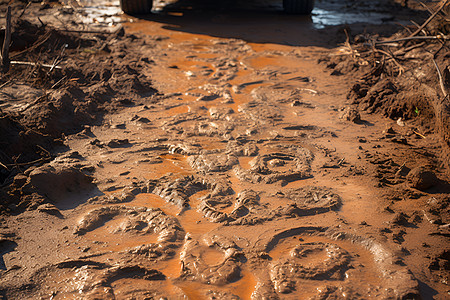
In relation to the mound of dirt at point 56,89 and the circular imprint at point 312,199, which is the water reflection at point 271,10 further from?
the circular imprint at point 312,199

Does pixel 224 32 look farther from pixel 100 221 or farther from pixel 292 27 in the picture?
pixel 100 221

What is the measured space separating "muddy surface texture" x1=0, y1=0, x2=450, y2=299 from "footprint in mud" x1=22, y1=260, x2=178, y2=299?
11 millimetres

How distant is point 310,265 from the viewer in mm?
2686

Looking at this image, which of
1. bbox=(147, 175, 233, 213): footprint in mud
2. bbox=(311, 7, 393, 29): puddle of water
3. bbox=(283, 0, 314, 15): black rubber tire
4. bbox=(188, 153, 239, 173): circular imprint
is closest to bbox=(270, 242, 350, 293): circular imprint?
bbox=(147, 175, 233, 213): footprint in mud

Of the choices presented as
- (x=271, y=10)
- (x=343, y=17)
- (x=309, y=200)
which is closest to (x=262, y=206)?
(x=309, y=200)

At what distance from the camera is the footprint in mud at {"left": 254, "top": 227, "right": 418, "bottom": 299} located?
2.46 metres

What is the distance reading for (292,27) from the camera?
8.32 meters

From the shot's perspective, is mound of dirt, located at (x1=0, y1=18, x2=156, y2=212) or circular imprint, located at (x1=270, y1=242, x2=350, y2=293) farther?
mound of dirt, located at (x1=0, y1=18, x2=156, y2=212)

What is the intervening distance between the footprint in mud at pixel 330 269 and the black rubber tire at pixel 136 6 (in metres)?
7.29

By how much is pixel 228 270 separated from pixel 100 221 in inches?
39.9

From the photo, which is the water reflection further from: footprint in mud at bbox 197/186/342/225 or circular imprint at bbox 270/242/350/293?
circular imprint at bbox 270/242/350/293

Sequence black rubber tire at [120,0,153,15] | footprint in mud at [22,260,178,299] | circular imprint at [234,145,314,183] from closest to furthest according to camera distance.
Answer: footprint in mud at [22,260,178,299], circular imprint at [234,145,314,183], black rubber tire at [120,0,153,15]

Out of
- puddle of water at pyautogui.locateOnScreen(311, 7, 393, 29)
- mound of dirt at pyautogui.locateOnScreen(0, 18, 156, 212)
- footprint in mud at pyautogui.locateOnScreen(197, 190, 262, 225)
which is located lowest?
footprint in mud at pyautogui.locateOnScreen(197, 190, 262, 225)

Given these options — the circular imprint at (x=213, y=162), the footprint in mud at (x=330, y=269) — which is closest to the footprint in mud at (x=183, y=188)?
the circular imprint at (x=213, y=162)
